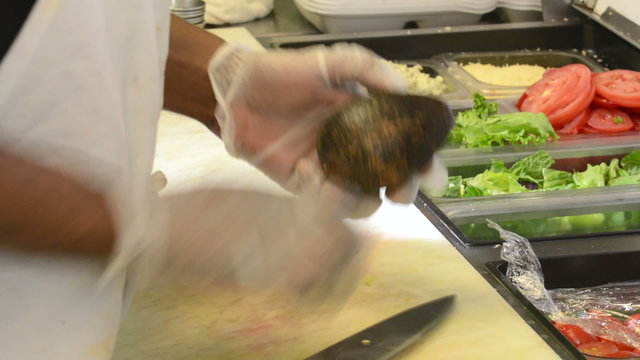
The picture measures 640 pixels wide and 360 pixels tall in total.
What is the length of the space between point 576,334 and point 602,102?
927mm

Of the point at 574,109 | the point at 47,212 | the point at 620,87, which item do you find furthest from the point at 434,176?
the point at 620,87

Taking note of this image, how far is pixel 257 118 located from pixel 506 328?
445mm

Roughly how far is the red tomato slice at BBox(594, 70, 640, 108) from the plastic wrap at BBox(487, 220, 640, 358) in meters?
0.72

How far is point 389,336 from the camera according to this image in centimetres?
112

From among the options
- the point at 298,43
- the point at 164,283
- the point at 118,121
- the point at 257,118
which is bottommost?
the point at 298,43

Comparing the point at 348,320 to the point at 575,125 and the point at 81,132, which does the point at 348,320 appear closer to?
the point at 81,132

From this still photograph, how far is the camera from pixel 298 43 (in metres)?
2.49

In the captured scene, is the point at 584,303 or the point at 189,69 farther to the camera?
the point at 584,303

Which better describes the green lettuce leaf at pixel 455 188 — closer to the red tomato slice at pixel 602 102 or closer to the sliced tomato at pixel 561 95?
the sliced tomato at pixel 561 95

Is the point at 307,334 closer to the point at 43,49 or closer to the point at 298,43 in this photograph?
the point at 43,49

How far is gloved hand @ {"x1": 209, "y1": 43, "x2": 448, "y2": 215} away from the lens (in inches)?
45.4

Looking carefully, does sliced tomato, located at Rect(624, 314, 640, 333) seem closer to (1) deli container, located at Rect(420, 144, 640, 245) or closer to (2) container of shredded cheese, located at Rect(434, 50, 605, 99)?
(1) deli container, located at Rect(420, 144, 640, 245)

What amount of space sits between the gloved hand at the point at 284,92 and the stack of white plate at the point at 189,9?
1231 millimetres

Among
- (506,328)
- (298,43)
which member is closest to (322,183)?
(506,328)
